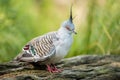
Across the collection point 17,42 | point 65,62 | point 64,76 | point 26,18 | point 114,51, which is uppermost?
point 26,18

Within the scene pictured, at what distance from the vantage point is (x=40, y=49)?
3.88 m

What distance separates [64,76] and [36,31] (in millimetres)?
1864

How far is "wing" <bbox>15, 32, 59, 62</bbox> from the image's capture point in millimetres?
3848

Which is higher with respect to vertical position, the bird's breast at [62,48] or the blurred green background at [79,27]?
the blurred green background at [79,27]

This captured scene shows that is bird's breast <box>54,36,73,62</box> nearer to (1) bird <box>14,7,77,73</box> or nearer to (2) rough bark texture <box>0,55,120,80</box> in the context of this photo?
(1) bird <box>14,7,77,73</box>

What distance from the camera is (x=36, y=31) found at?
18.9 feet

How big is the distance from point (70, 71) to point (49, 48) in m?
0.26

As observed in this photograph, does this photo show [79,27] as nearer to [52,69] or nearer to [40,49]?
[52,69]

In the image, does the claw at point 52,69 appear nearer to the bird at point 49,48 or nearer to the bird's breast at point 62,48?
the bird at point 49,48

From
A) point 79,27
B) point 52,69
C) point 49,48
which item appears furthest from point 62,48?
point 79,27

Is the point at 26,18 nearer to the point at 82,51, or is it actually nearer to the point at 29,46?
the point at 82,51

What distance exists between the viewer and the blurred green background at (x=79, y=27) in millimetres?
5120

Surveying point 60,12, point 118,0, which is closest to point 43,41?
point 118,0

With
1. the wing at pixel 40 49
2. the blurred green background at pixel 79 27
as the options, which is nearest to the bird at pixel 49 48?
the wing at pixel 40 49
